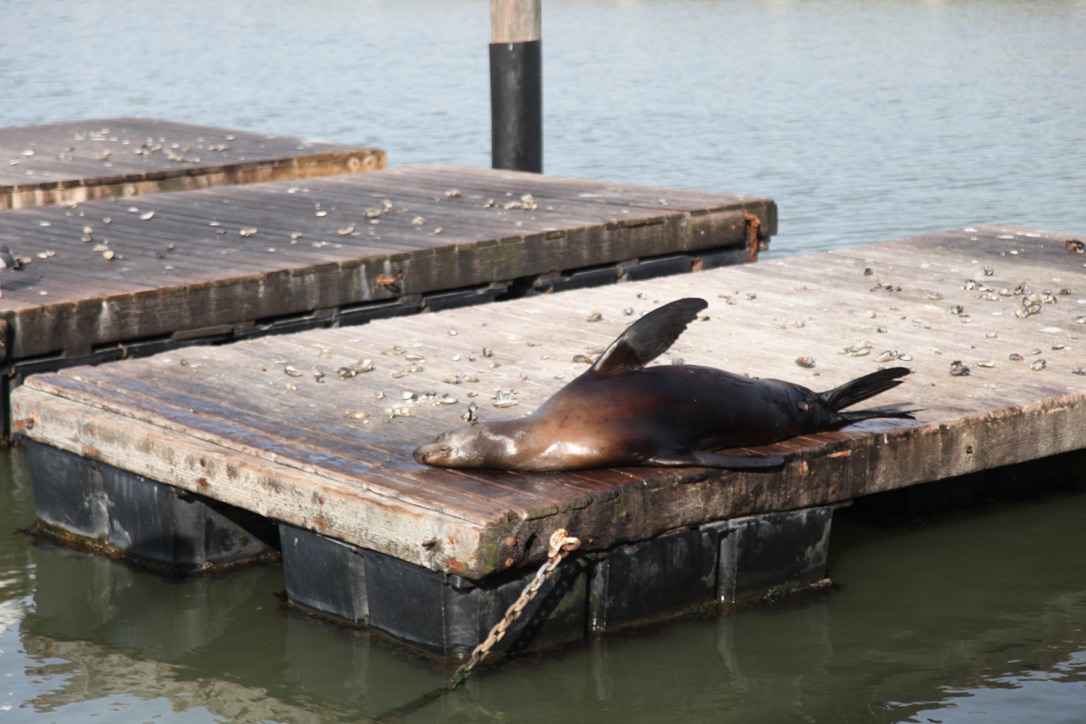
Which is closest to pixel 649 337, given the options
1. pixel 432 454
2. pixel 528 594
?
pixel 432 454

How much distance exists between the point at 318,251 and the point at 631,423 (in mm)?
4295

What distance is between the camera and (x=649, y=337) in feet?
17.8

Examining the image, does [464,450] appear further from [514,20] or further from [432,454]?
[514,20]

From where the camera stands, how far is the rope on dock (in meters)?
5.14

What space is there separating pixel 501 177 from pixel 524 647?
7.25 meters

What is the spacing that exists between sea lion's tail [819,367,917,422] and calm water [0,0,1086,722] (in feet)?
2.55

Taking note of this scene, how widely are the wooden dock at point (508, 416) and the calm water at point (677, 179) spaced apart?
0.87 ft

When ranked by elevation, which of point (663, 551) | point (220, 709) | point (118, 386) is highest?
point (118, 386)

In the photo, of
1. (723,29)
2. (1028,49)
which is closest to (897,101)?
(1028,49)

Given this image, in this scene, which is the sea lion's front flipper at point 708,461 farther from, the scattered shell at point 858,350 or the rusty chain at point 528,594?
the scattered shell at point 858,350

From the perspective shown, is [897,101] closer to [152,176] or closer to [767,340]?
[152,176]

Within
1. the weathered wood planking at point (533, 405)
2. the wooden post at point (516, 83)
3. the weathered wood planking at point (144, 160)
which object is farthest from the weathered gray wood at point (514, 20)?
the weathered wood planking at point (533, 405)

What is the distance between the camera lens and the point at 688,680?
18.1ft

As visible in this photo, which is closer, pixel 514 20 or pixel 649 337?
pixel 649 337
